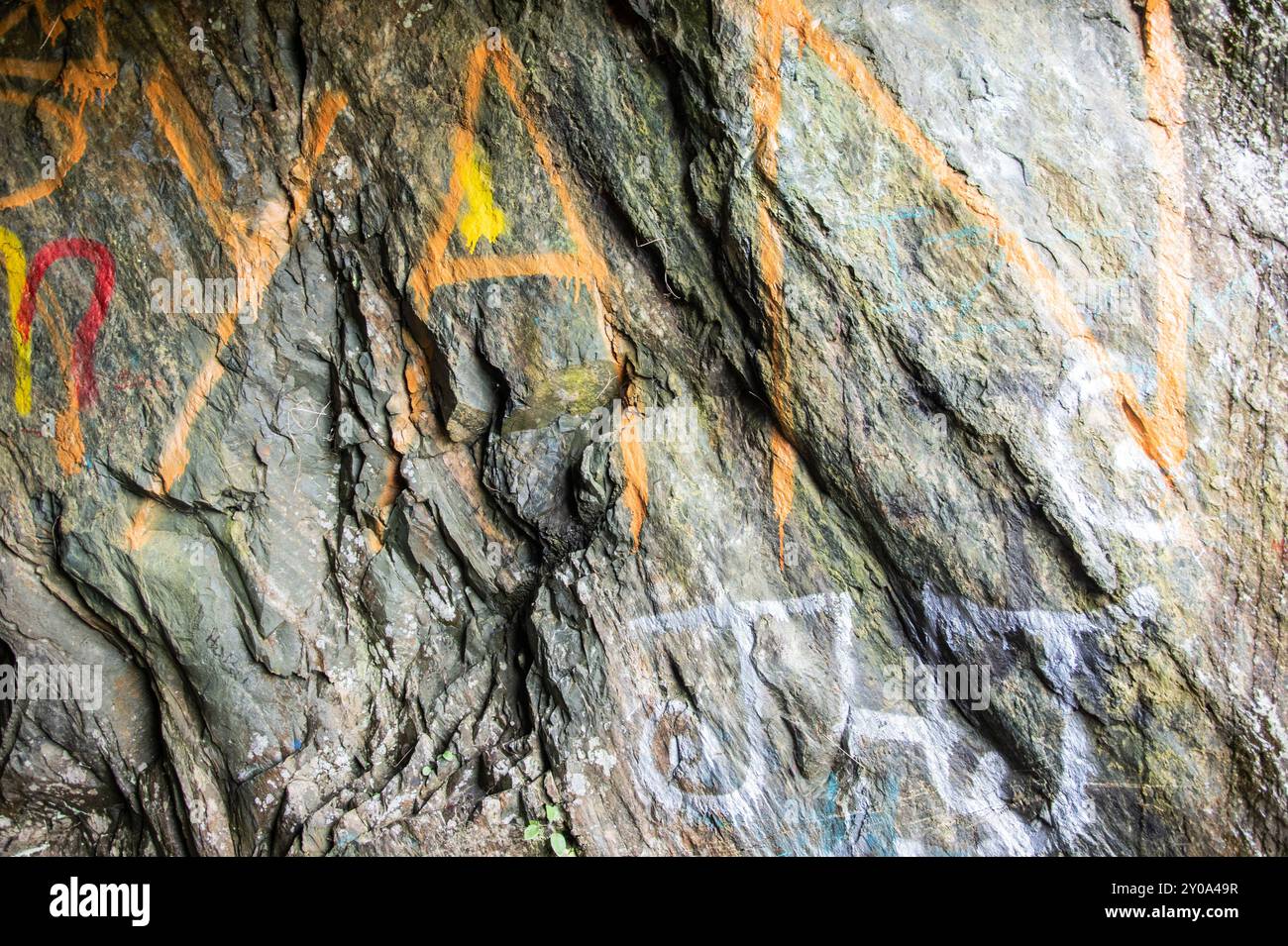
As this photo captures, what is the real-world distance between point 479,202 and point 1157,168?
258 cm

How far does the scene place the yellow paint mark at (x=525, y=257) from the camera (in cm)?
369

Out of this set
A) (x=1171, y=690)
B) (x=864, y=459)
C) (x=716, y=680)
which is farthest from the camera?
(x=716, y=680)

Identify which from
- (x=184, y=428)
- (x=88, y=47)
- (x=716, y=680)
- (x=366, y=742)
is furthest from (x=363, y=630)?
(x=88, y=47)

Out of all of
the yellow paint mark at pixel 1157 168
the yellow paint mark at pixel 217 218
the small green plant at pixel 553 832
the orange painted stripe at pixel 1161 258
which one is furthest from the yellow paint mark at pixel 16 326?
the orange painted stripe at pixel 1161 258

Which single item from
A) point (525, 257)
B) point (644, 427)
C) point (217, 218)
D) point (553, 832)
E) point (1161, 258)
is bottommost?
point (553, 832)

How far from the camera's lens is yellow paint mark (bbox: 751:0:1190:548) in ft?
10.00

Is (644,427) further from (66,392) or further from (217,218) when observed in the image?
(66,392)

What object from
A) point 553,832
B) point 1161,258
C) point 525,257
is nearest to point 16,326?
point 525,257

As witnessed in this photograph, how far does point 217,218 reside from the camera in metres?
3.99

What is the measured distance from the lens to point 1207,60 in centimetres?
305

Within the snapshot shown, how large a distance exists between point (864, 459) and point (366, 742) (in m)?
2.59

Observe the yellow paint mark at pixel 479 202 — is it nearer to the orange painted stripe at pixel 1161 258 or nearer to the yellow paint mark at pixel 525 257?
the yellow paint mark at pixel 525 257

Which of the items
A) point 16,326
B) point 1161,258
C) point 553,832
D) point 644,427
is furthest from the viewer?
point 16,326

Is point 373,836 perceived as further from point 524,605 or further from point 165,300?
point 165,300
